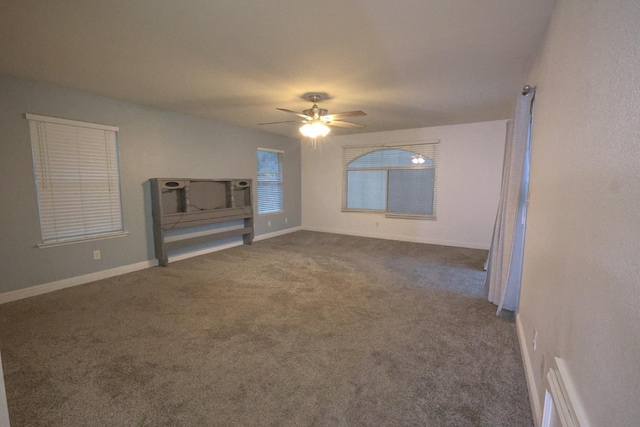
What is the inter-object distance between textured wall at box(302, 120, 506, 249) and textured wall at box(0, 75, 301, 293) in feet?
6.60

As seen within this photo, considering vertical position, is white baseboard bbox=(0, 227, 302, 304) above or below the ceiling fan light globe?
below

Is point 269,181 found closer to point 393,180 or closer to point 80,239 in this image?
point 393,180

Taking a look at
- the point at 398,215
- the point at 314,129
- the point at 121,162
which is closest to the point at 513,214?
the point at 314,129

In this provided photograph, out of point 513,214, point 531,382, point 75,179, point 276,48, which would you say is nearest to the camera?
point 531,382

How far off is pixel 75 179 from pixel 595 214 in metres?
4.73

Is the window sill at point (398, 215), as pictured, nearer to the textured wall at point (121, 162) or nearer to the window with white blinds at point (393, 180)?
the window with white blinds at point (393, 180)

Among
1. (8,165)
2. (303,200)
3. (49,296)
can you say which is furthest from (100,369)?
(303,200)

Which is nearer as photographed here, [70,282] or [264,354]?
[264,354]

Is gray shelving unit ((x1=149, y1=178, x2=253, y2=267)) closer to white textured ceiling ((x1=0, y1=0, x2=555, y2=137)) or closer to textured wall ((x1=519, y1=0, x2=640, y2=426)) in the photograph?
white textured ceiling ((x1=0, y1=0, x2=555, y2=137))

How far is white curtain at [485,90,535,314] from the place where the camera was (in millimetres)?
2508

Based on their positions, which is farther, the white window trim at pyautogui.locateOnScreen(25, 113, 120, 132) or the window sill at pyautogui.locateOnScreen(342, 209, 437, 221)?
the window sill at pyautogui.locateOnScreen(342, 209, 437, 221)

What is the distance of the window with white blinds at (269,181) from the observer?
6.16 meters

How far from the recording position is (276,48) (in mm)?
2387

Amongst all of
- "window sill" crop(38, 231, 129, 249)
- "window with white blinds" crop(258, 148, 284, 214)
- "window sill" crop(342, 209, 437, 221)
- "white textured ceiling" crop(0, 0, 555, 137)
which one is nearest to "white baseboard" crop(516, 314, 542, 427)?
"white textured ceiling" crop(0, 0, 555, 137)
